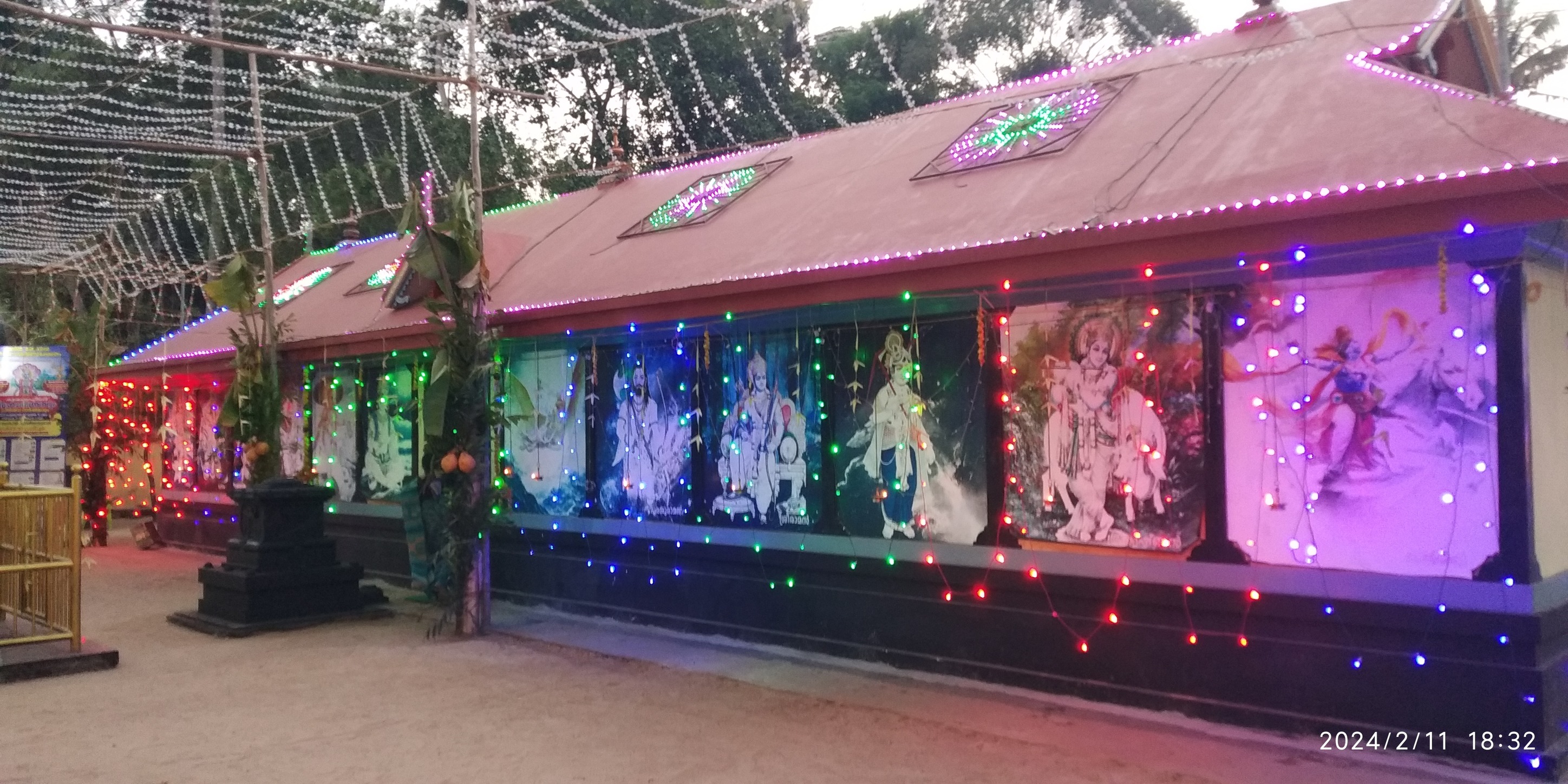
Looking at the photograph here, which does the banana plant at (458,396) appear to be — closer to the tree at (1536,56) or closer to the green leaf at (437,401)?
the green leaf at (437,401)

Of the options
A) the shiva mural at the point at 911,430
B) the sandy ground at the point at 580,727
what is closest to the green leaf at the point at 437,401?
the sandy ground at the point at 580,727

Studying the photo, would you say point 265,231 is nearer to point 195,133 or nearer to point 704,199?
point 704,199

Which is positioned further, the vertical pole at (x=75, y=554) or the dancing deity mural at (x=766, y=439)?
the dancing deity mural at (x=766, y=439)

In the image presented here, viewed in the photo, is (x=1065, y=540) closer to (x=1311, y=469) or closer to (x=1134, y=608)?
(x=1134, y=608)

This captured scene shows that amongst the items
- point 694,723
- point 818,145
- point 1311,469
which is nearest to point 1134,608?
point 1311,469

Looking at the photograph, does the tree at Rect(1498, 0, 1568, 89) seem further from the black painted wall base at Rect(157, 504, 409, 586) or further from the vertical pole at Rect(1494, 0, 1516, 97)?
the black painted wall base at Rect(157, 504, 409, 586)

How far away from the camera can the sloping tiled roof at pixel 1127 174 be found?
5234mm

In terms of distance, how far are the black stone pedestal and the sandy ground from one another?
774mm

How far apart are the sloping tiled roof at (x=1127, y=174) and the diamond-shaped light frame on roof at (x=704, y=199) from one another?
0.14m

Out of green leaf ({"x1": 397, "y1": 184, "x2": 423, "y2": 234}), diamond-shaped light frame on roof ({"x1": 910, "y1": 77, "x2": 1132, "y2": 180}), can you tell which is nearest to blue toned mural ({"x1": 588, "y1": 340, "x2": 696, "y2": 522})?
green leaf ({"x1": 397, "y1": 184, "x2": 423, "y2": 234})

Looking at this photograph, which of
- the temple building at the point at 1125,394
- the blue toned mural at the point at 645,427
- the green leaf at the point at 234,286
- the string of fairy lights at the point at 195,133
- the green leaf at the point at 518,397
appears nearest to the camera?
the temple building at the point at 1125,394

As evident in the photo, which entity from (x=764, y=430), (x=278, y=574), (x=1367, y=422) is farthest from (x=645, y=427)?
(x=1367, y=422)

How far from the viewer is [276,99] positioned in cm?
1989

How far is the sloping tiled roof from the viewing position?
523 centimetres
